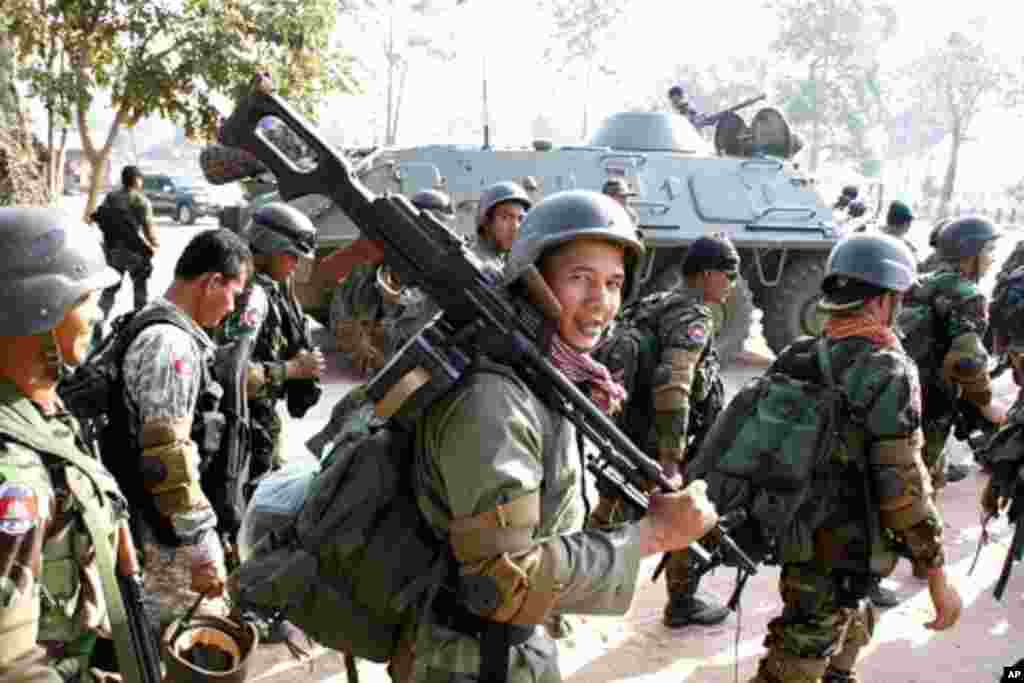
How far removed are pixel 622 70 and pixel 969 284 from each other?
5054 cm

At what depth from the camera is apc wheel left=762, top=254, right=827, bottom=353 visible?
430 inches

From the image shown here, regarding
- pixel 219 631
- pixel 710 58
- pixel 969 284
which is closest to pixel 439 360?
pixel 219 631

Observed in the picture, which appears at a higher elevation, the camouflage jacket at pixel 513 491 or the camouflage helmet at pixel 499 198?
the camouflage helmet at pixel 499 198

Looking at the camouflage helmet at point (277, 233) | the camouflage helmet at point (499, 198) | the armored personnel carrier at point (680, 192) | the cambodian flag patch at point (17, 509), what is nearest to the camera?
the cambodian flag patch at point (17, 509)

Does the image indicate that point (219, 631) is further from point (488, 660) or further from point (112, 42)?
point (112, 42)

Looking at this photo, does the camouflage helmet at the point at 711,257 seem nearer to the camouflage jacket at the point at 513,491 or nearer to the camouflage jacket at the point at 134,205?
the camouflage jacket at the point at 513,491

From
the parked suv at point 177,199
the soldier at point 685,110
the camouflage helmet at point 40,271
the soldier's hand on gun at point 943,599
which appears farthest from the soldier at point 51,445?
the parked suv at point 177,199

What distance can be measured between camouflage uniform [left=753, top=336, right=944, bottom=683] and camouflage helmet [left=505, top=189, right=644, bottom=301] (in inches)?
49.2

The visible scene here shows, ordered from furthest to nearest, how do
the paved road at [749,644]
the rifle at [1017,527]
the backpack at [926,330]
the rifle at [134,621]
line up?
the backpack at [926,330], the paved road at [749,644], the rifle at [1017,527], the rifle at [134,621]

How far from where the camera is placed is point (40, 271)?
1.87 metres

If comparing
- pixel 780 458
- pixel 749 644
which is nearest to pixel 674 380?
pixel 749 644

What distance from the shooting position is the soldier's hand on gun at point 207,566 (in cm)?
275

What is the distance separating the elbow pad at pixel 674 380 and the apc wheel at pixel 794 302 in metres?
6.95

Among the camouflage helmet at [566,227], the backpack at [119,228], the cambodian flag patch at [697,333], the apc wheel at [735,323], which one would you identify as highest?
the camouflage helmet at [566,227]
